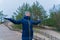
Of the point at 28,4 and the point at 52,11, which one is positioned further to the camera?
the point at 28,4

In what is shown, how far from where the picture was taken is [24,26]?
7.71m

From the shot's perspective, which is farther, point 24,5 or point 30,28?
point 24,5

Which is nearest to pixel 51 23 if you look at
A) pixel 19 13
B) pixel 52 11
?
pixel 52 11

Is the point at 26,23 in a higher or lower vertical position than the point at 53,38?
higher

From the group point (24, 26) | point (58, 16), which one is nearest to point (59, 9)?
point (58, 16)

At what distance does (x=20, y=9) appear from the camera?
27.9 m

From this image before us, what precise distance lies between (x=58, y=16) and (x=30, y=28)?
13.8 meters

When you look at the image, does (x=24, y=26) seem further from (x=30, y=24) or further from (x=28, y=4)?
(x=28, y=4)

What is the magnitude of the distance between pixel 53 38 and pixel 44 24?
33.9ft

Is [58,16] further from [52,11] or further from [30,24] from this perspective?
[30,24]

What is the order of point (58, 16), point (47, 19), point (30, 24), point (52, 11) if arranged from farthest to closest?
point (47, 19) → point (52, 11) → point (58, 16) → point (30, 24)

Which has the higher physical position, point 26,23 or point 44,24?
point 26,23

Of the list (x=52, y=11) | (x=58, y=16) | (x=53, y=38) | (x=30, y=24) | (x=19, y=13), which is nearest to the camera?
(x=30, y=24)

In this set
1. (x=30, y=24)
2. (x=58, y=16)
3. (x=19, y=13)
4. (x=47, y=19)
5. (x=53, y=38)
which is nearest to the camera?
(x=30, y=24)
